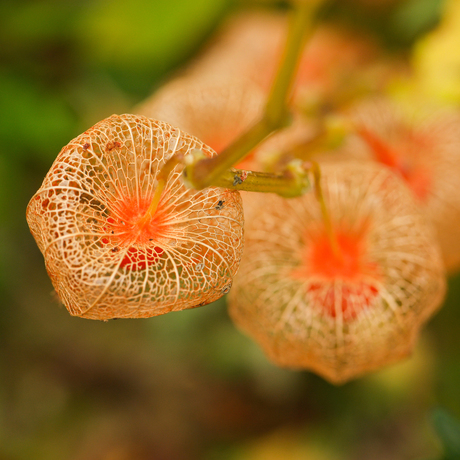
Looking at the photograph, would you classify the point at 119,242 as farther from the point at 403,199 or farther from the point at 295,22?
the point at 403,199

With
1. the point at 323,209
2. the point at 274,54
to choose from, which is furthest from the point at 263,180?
the point at 274,54

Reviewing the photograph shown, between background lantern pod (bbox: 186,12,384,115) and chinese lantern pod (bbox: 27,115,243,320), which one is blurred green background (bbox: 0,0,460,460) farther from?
chinese lantern pod (bbox: 27,115,243,320)

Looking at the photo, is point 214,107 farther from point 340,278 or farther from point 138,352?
point 138,352

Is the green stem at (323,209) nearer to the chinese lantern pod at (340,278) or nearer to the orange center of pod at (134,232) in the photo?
the chinese lantern pod at (340,278)

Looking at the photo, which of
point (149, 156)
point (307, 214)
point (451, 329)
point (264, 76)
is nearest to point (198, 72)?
point (264, 76)

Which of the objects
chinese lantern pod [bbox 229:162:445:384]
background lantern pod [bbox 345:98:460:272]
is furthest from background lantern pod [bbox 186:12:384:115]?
chinese lantern pod [bbox 229:162:445:384]

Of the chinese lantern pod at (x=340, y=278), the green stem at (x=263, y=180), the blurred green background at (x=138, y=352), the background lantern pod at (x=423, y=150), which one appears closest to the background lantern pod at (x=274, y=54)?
the blurred green background at (x=138, y=352)
